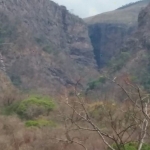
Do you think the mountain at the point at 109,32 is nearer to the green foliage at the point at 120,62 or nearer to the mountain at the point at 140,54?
the mountain at the point at 140,54

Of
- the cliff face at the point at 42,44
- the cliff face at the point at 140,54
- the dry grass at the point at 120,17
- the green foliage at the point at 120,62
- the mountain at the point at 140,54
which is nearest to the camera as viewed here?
the mountain at the point at 140,54

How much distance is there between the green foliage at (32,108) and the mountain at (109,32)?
254ft

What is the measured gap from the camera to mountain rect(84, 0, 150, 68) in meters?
118

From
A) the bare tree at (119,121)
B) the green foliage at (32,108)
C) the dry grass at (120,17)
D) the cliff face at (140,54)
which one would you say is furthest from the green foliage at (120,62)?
the bare tree at (119,121)

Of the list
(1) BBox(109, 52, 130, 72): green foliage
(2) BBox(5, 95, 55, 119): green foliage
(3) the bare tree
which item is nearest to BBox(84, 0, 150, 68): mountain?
(1) BBox(109, 52, 130, 72): green foliage

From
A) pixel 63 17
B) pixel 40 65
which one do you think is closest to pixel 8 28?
pixel 40 65

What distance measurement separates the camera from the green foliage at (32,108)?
116ft

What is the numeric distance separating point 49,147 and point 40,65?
179ft

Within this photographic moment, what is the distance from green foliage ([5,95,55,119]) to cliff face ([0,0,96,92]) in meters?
27.8

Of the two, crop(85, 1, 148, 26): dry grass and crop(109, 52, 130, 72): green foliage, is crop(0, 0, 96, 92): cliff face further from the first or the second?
crop(85, 1, 148, 26): dry grass

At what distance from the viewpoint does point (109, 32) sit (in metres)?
122

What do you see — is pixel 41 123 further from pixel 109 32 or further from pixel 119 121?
pixel 109 32

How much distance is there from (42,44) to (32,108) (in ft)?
163

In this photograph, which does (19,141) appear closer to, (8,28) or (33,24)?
(8,28)
